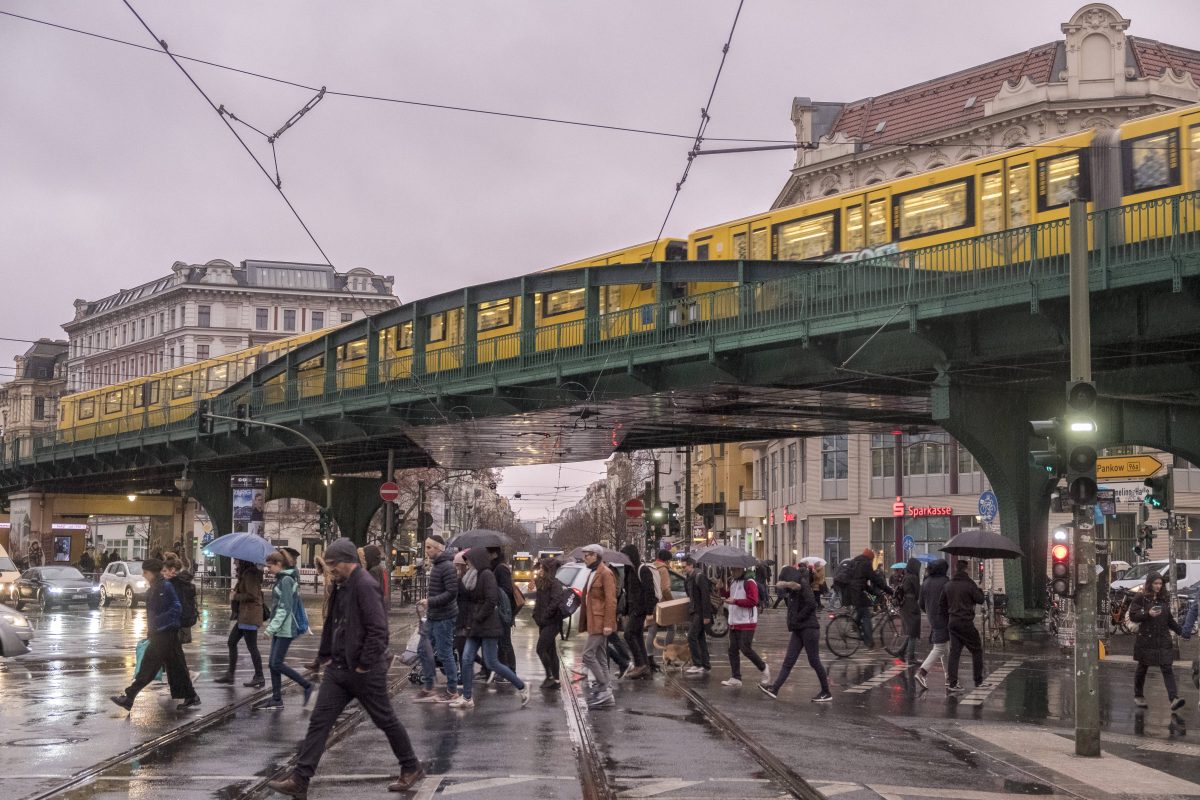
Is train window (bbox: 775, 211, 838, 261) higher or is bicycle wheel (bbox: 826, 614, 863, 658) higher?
train window (bbox: 775, 211, 838, 261)

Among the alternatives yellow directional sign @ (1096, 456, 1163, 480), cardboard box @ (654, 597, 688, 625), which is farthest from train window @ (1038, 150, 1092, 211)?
yellow directional sign @ (1096, 456, 1163, 480)

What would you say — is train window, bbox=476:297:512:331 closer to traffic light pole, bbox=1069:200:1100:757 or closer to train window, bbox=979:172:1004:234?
train window, bbox=979:172:1004:234

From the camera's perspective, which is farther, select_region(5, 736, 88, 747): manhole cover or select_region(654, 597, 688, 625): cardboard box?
select_region(654, 597, 688, 625): cardboard box

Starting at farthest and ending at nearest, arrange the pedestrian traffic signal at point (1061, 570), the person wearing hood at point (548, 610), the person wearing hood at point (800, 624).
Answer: the person wearing hood at point (548, 610) → the person wearing hood at point (800, 624) → the pedestrian traffic signal at point (1061, 570)

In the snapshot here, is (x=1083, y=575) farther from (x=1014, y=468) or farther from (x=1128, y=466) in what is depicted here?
(x=1128, y=466)

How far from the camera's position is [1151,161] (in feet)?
80.0

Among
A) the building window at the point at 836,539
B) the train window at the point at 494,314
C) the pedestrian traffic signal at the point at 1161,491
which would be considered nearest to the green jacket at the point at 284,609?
the pedestrian traffic signal at the point at 1161,491

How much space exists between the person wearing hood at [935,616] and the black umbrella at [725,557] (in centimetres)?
250

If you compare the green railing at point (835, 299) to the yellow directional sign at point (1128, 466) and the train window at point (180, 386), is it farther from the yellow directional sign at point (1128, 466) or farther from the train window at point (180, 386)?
the train window at point (180, 386)

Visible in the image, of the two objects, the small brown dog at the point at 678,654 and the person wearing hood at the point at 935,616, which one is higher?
the person wearing hood at the point at 935,616

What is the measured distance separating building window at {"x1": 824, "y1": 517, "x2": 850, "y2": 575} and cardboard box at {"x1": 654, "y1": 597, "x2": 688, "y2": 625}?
43550 millimetres

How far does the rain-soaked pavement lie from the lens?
32.7ft

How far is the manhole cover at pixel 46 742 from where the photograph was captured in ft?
38.7

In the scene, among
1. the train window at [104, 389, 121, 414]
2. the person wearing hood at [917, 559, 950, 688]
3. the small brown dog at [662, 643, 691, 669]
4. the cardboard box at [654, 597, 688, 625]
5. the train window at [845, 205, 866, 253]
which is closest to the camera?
the person wearing hood at [917, 559, 950, 688]
